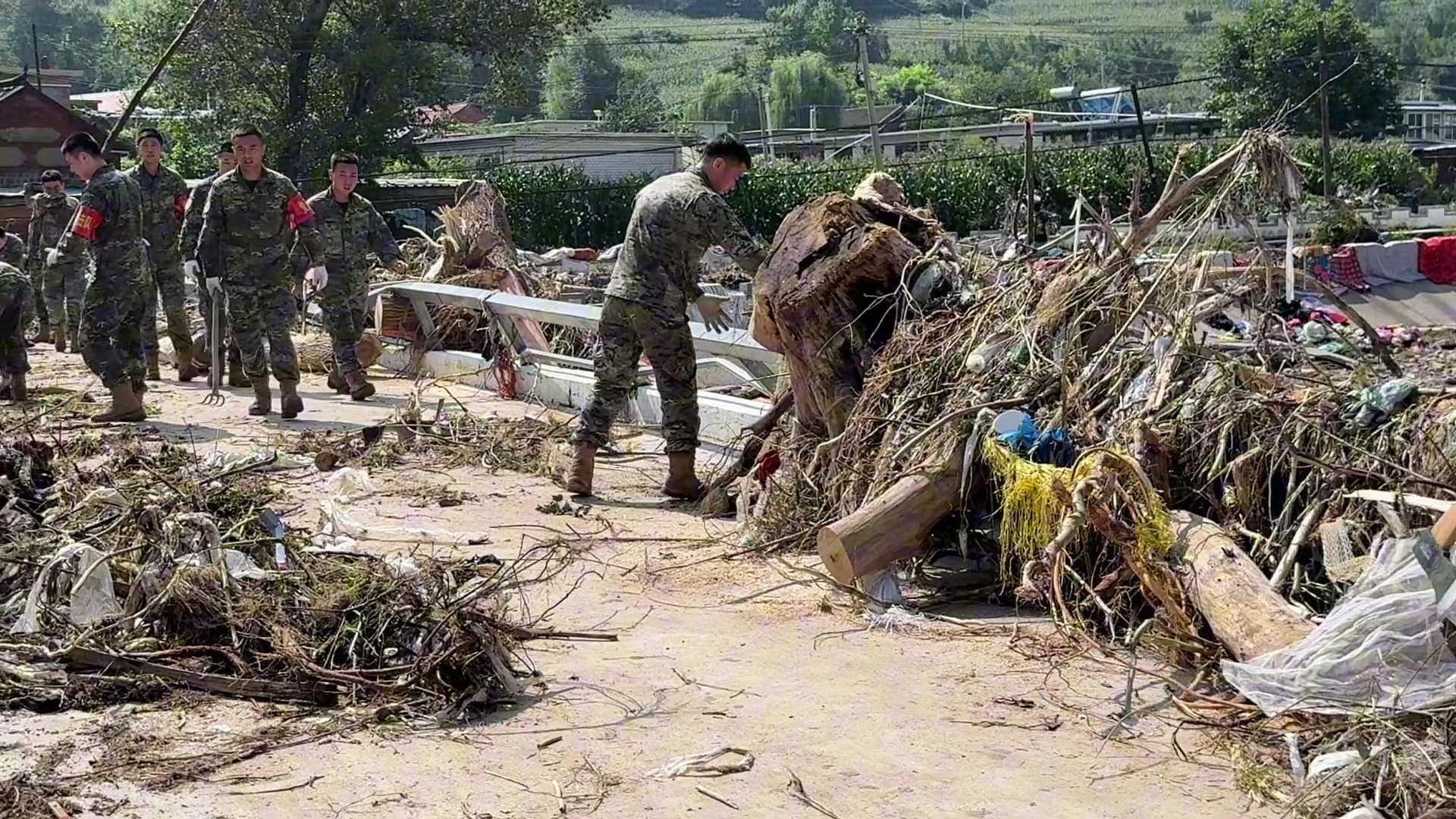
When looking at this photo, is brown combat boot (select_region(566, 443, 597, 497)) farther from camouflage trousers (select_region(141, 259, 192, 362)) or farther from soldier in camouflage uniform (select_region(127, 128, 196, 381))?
camouflage trousers (select_region(141, 259, 192, 362))

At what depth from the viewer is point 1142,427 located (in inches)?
234

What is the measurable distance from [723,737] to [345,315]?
327 inches

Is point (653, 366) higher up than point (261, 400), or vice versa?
point (653, 366)

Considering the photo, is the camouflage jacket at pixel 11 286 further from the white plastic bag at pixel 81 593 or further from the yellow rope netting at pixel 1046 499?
the yellow rope netting at pixel 1046 499

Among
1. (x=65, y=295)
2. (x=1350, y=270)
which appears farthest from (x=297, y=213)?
(x=1350, y=270)

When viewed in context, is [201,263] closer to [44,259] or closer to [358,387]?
[358,387]

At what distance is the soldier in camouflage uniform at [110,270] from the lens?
1070 cm

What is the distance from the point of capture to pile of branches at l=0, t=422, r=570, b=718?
491 cm

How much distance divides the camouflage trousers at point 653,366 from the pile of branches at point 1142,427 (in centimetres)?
67

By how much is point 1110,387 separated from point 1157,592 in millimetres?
1224

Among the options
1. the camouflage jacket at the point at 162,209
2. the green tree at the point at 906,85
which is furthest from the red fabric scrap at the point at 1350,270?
the green tree at the point at 906,85

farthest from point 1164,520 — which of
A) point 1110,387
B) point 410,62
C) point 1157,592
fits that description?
point 410,62

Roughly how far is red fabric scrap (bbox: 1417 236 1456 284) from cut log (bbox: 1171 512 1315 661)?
31.7 metres

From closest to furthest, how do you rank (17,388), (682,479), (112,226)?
(682,479), (112,226), (17,388)
